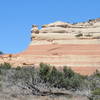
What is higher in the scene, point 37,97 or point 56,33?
point 56,33

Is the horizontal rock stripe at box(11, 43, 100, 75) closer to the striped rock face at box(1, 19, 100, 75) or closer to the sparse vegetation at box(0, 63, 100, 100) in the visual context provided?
the striped rock face at box(1, 19, 100, 75)

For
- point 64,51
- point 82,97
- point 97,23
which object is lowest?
point 82,97

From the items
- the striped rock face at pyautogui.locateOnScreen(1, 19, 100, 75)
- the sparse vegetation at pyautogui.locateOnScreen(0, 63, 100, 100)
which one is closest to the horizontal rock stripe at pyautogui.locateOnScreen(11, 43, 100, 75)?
the striped rock face at pyautogui.locateOnScreen(1, 19, 100, 75)

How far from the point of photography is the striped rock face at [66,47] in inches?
2169

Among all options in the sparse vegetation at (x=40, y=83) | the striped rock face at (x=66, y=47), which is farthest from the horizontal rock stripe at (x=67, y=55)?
the sparse vegetation at (x=40, y=83)

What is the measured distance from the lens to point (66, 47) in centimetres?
5925

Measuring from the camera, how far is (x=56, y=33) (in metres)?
62.2

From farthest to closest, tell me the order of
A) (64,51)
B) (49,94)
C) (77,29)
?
Answer: 1. (77,29)
2. (64,51)
3. (49,94)

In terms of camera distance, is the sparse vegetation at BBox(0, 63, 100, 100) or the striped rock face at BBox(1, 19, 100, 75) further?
the striped rock face at BBox(1, 19, 100, 75)

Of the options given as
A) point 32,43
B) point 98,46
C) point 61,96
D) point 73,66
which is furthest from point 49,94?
point 32,43

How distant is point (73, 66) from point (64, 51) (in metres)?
4.78

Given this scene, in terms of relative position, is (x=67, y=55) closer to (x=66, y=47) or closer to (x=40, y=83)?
(x=66, y=47)

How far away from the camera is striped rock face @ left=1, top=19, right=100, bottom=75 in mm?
55094

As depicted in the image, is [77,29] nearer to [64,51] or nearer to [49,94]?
[64,51]
